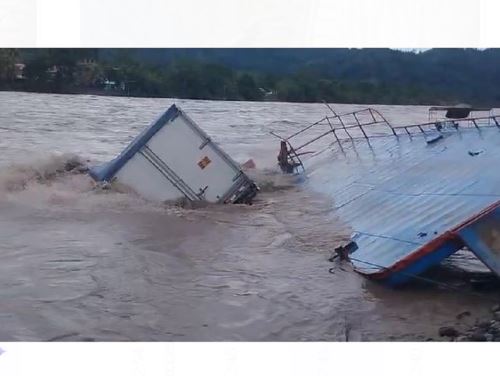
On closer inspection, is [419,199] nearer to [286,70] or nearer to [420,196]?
[420,196]

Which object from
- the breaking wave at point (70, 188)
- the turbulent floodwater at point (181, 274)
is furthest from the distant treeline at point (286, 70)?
the turbulent floodwater at point (181, 274)

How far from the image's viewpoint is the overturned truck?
637 cm

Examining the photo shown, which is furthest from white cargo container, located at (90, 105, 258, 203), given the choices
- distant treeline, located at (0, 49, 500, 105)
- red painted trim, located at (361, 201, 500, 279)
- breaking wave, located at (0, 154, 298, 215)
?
red painted trim, located at (361, 201, 500, 279)

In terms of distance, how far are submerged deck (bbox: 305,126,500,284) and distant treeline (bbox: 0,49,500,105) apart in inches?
32.0

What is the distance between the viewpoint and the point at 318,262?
7.98m

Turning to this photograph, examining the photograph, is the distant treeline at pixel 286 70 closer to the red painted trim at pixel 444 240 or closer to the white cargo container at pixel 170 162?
the white cargo container at pixel 170 162

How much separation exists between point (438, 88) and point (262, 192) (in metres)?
5.71

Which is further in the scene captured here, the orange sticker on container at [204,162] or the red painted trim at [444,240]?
the orange sticker on container at [204,162]

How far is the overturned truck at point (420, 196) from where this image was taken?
6.37m

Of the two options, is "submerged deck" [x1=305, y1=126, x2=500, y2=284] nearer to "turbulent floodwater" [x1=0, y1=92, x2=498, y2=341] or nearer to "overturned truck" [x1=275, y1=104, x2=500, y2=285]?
"overturned truck" [x1=275, y1=104, x2=500, y2=285]

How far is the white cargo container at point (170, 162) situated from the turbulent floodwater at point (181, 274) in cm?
27

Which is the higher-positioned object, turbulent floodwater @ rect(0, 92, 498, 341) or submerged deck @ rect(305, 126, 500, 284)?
submerged deck @ rect(305, 126, 500, 284)

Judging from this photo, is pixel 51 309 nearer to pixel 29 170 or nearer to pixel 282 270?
pixel 282 270

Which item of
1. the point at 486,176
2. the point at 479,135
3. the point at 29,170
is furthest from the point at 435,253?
the point at 29,170
